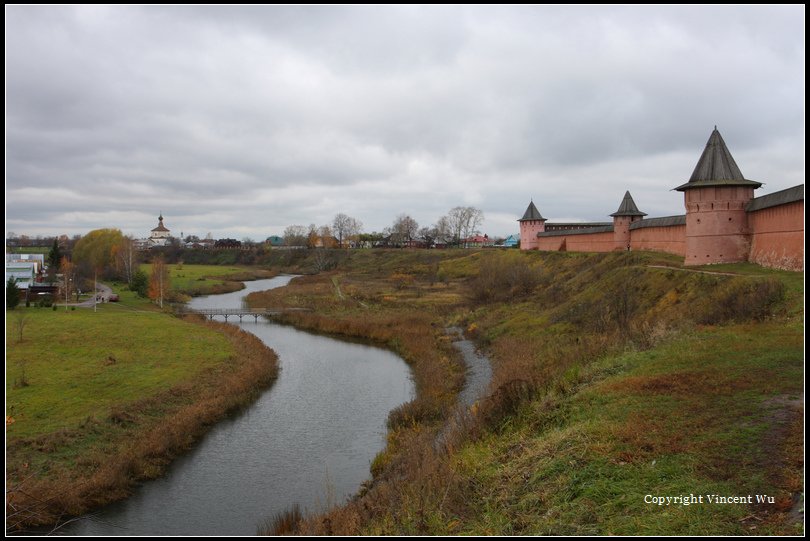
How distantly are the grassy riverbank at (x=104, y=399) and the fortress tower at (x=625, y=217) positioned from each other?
88.6 ft

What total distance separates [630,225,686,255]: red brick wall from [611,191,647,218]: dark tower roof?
1396mm

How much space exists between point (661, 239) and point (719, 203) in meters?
11.5

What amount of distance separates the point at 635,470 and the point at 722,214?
19.2 m

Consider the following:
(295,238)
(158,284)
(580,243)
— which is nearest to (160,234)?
(295,238)

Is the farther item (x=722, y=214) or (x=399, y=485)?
(x=722, y=214)

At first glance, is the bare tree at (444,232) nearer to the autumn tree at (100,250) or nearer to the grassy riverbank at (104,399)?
the autumn tree at (100,250)

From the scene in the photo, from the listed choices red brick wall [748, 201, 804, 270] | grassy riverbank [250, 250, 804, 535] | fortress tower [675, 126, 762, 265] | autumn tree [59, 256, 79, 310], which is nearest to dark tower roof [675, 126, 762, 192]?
fortress tower [675, 126, 762, 265]

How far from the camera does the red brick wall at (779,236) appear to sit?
1831 centimetres

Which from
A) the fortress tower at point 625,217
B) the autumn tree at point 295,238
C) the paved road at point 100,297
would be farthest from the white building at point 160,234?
the fortress tower at point 625,217

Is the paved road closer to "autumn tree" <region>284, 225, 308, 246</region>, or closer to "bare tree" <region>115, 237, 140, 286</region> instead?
"bare tree" <region>115, 237, 140, 286</region>

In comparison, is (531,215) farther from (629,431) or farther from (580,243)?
(629,431)

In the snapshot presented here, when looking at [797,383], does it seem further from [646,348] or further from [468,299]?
[468,299]

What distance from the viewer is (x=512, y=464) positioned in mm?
9234

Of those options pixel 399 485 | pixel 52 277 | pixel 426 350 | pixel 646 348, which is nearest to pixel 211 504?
A: pixel 399 485
